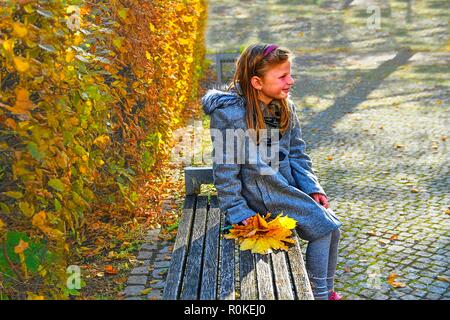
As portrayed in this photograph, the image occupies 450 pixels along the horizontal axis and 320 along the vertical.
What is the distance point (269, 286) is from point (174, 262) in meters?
0.54

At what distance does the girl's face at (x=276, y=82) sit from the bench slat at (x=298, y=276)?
848mm

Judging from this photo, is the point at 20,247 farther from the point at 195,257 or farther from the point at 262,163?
the point at 262,163

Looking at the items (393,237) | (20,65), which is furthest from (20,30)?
(393,237)

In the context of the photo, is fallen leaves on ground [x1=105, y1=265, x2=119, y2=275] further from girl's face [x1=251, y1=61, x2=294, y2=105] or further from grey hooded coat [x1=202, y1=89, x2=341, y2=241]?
girl's face [x1=251, y1=61, x2=294, y2=105]

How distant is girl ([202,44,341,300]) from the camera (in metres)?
3.49

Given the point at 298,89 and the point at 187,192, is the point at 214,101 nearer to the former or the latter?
the point at 187,192

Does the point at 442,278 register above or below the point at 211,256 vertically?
below

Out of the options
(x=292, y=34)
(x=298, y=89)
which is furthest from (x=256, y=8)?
(x=298, y=89)

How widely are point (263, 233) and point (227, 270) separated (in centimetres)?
40

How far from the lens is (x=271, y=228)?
3336 mm

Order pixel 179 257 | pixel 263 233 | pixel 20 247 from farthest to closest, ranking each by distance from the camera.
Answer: pixel 263 233 < pixel 179 257 < pixel 20 247

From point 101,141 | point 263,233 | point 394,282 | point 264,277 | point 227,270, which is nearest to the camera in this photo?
point 264,277

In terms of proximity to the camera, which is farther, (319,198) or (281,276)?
(319,198)

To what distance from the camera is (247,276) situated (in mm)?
2955
